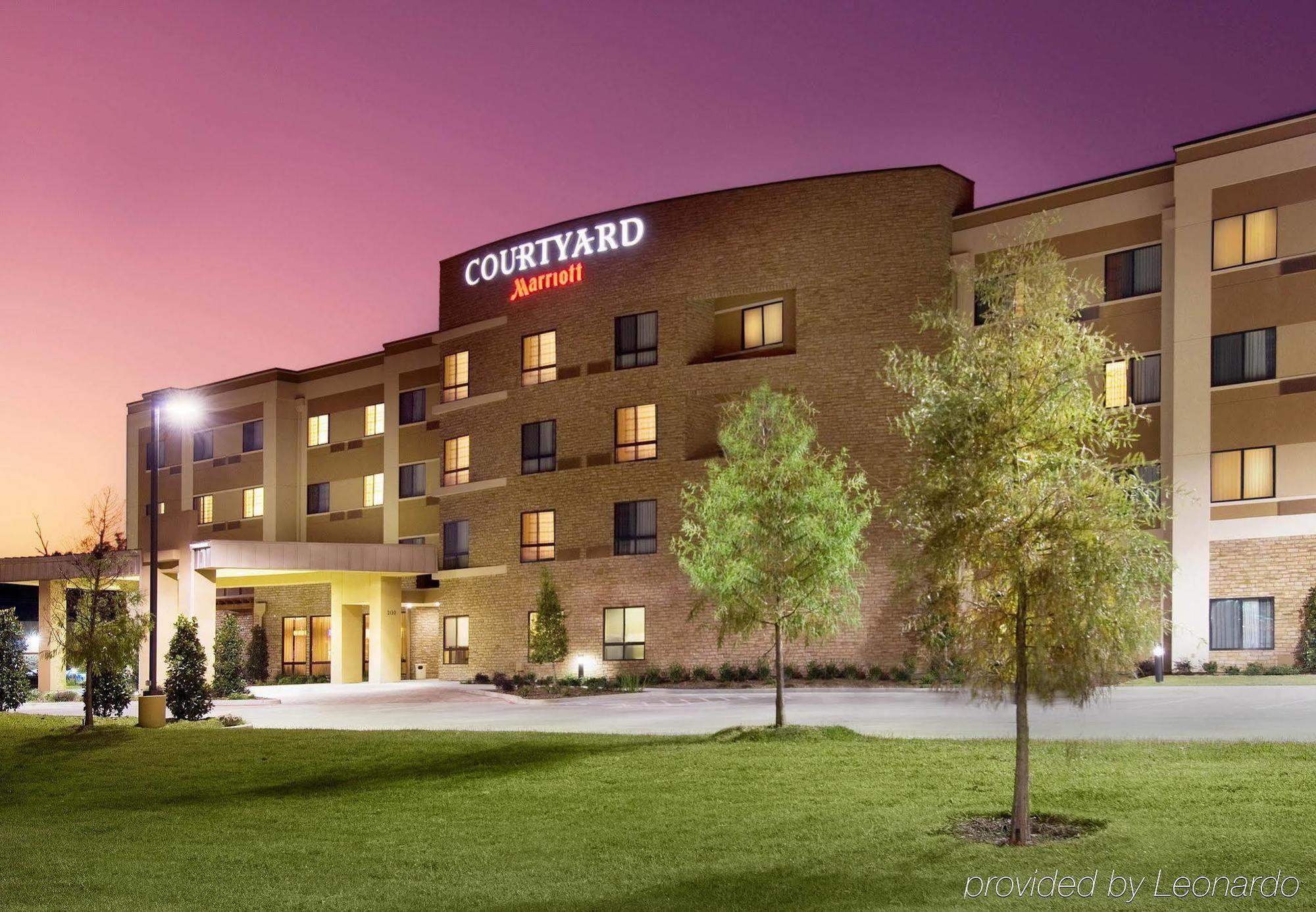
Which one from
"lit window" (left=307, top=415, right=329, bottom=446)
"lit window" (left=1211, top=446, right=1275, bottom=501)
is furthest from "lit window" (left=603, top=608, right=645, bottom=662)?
"lit window" (left=307, top=415, right=329, bottom=446)

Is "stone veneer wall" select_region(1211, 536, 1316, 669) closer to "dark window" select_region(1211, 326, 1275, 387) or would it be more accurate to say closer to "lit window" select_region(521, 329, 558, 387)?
"dark window" select_region(1211, 326, 1275, 387)

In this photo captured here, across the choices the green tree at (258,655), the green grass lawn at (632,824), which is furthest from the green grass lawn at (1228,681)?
the green tree at (258,655)

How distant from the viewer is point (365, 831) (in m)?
14.4

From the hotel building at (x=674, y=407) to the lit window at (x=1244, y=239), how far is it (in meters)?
0.06

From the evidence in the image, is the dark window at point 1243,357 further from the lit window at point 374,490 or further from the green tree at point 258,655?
the green tree at point 258,655

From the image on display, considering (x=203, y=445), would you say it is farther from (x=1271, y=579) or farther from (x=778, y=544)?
(x=1271, y=579)

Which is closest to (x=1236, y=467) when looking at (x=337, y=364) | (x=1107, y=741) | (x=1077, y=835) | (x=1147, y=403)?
(x=1147, y=403)

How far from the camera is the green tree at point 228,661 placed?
43.1 metres

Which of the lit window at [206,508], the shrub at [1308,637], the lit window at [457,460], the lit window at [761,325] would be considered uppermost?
the lit window at [761,325]

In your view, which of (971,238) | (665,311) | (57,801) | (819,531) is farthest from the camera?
(665,311)

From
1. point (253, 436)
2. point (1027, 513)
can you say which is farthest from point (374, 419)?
point (1027, 513)

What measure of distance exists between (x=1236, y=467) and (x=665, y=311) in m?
19.7

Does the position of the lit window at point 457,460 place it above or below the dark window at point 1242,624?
above

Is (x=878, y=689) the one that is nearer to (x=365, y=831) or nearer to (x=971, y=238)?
(x=971, y=238)
